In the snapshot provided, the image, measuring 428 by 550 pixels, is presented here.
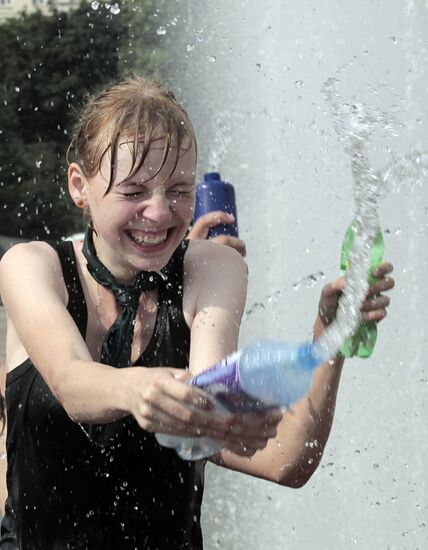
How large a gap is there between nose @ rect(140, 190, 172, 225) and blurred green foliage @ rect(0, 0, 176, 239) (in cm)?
1060

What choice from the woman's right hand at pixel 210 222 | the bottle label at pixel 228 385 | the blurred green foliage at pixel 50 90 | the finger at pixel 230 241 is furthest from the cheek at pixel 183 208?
the blurred green foliage at pixel 50 90

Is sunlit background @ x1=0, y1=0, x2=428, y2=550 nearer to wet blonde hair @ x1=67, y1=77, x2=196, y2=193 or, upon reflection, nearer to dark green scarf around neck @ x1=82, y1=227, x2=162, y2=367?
dark green scarf around neck @ x1=82, y1=227, x2=162, y2=367

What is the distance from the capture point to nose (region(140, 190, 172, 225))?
2.48 m

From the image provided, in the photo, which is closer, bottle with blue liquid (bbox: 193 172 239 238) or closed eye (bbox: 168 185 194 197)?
closed eye (bbox: 168 185 194 197)

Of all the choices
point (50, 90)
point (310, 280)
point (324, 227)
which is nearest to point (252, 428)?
point (310, 280)

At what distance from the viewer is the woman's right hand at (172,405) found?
79.7 inches

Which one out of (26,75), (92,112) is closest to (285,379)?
(92,112)

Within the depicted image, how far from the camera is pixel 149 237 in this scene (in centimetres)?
252

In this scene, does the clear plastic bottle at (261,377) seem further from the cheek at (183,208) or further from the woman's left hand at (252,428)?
the cheek at (183,208)

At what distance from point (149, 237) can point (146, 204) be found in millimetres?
70

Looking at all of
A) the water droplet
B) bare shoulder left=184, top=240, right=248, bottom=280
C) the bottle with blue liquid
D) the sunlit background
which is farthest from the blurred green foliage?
bare shoulder left=184, top=240, right=248, bottom=280

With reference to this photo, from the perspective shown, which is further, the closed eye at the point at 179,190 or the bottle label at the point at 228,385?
the closed eye at the point at 179,190

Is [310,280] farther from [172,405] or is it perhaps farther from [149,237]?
[172,405]

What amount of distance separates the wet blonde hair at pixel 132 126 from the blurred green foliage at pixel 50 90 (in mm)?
10442
